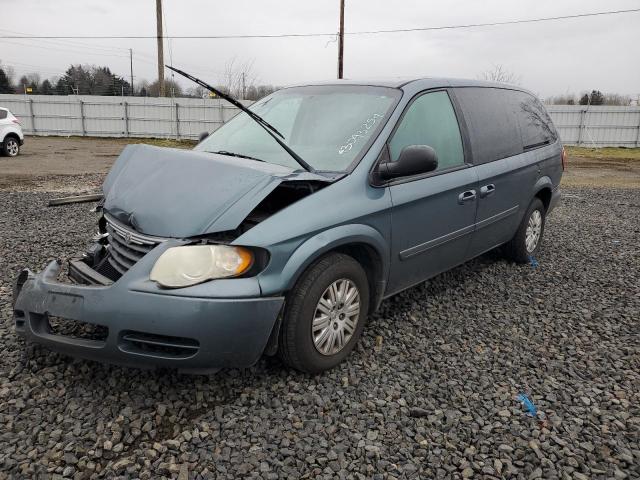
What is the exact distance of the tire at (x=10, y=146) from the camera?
16047mm

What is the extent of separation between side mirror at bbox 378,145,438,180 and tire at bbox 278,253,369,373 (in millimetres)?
618

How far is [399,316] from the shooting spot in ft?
12.8

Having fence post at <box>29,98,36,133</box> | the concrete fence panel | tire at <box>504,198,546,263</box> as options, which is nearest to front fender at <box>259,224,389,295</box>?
tire at <box>504,198,546,263</box>

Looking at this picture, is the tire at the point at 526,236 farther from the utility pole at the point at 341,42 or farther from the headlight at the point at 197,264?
the utility pole at the point at 341,42

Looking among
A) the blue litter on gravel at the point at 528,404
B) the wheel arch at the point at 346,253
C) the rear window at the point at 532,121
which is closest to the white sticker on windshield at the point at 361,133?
the wheel arch at the point at 346,253

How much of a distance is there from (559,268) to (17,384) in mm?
4898

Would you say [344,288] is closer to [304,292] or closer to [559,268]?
[304,292]

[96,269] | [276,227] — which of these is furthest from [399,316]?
[96,269]

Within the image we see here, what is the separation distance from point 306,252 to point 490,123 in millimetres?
2546

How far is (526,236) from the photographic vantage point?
204 inches

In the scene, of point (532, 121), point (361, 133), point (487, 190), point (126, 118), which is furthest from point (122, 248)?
point (126, 118)

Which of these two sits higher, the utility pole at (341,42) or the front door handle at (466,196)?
the utility pole at (341,42)

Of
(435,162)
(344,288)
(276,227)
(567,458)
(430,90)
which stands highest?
(430,90)

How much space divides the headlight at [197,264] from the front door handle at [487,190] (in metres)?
2.31
